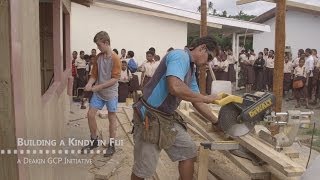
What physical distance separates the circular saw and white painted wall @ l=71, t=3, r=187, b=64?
11.5 m

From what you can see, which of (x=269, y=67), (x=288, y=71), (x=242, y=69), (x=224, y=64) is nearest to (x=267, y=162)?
(x=288, y=71)

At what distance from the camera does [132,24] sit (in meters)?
15.7

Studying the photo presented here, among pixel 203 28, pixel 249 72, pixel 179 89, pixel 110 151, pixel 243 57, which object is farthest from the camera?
pixel 243 57

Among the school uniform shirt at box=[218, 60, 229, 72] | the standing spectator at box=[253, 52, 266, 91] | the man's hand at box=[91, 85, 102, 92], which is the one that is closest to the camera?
the man's hand at box=[91, 85, 102, 92]

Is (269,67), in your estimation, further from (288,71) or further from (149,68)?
(149,68)

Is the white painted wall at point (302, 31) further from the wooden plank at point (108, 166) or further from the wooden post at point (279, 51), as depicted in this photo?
the wooden plank at point (108, 166)

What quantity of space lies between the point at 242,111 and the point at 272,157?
55cm

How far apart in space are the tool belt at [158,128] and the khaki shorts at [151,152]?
0.07m

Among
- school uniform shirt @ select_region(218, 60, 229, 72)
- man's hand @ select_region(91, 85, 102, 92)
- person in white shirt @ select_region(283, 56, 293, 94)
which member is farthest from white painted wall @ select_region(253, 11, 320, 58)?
man's hand @ select_region(91, 85, 102, 92)

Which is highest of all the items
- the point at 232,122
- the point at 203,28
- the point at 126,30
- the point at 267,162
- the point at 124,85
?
the point at 126,30

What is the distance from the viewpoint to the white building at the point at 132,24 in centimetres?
1505

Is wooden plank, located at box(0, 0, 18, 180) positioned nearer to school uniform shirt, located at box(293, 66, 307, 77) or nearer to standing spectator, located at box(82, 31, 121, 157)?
standing spectator, located at box(82, 31, 121, 157)

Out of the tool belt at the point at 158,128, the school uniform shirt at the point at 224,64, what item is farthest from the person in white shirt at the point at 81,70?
the tool belt at the point at 158,128

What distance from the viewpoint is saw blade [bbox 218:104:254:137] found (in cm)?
412
